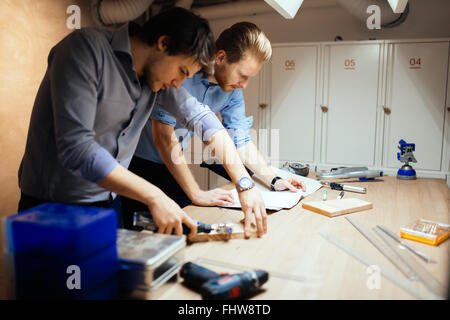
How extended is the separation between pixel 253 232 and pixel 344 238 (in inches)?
11.4

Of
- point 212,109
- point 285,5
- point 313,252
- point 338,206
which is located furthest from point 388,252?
point 285,5

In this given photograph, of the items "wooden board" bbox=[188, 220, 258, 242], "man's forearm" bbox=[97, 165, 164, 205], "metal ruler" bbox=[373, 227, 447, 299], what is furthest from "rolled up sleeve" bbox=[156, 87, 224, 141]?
"metal ruler" bbox=[373, 227, 447, 299]

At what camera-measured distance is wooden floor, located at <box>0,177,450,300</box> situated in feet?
2.68

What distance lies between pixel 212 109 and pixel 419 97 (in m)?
2.84

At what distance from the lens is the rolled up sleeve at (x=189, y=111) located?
4.46ft

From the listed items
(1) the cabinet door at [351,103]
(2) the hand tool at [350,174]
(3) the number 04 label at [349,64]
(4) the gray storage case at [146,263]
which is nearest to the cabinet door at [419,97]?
(1) the cabinet door at [351,103]

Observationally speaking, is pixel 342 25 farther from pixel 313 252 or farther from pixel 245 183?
pixel 313 252

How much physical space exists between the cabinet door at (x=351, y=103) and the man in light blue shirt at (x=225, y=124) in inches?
90.5

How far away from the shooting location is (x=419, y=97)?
375 centimetres

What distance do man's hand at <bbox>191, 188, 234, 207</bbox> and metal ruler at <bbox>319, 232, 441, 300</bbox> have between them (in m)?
0.49

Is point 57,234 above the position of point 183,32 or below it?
below

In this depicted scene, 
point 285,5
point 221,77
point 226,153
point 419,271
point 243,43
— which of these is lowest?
point 419,271

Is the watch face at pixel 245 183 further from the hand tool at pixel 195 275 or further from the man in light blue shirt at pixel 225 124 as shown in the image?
the hand tool at pixel 195 275

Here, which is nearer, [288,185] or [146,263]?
[146,263]
